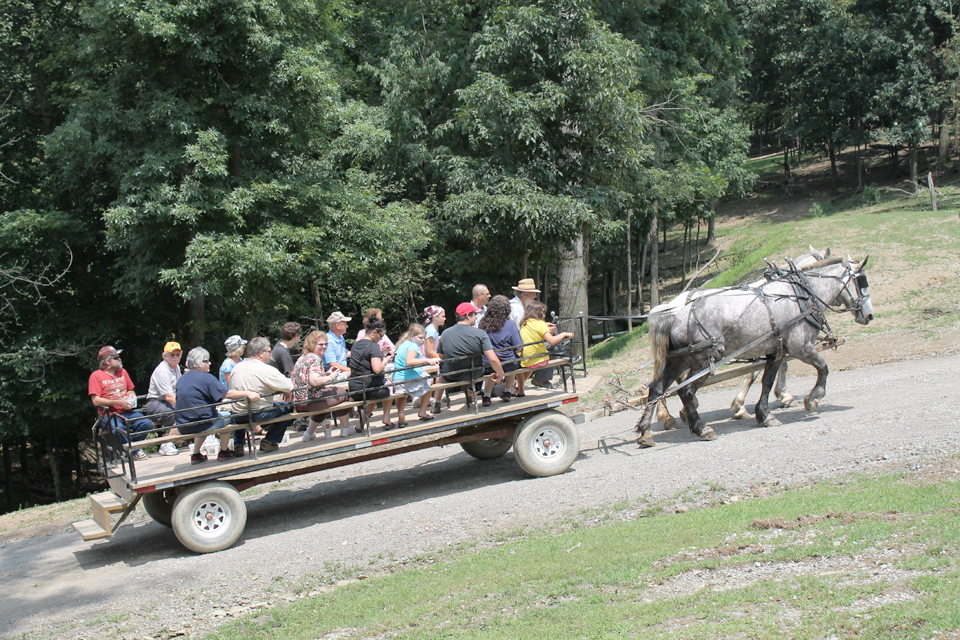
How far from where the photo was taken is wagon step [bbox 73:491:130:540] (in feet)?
28.1

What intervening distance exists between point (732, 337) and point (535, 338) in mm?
2883

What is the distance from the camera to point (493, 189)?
1750 cm

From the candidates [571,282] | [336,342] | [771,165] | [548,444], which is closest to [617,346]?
[571,282]

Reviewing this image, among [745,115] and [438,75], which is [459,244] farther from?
[745,115]

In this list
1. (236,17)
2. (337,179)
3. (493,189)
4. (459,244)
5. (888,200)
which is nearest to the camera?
(236,17)

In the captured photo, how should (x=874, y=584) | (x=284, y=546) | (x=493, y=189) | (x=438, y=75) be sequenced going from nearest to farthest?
(x=874, y=584) < (x=284, y=546) < (x=493, y=189) < (x=438, y=75)

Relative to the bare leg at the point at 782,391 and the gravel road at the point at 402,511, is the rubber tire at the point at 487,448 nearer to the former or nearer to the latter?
the gravel road at the point at 402,511

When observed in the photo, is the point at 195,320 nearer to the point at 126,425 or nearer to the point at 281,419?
the point at 126,425

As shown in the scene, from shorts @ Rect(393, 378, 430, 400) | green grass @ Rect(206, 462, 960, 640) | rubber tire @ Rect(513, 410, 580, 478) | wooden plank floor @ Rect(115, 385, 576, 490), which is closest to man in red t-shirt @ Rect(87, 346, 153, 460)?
wooden plank floor @ Rect(115, 385, 576, 490)

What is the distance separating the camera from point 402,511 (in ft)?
30.9

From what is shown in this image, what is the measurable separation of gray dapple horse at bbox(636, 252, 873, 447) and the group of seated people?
186 centimetres

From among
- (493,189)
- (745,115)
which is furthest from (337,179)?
(745,115)

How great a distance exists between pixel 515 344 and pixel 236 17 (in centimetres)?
1012

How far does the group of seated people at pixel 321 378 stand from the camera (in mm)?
8859
